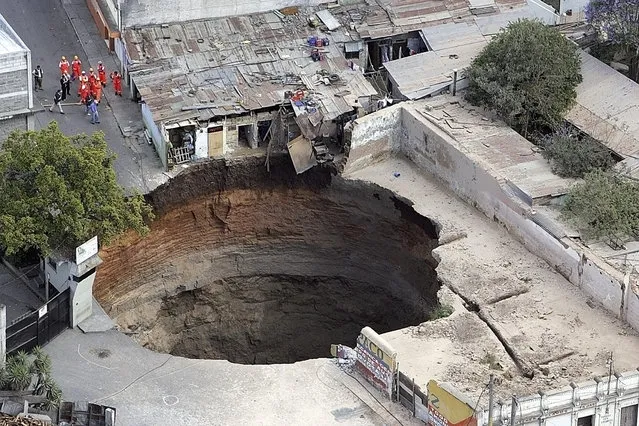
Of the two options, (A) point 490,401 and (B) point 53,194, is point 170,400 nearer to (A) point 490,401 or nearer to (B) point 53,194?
(B) point 53,194

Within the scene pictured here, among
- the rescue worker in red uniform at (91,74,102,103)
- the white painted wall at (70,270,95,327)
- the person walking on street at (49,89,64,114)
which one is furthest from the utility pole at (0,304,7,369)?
the rescue worker in red uniform at (91,74,102,103)

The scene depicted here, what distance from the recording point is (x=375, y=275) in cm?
5178

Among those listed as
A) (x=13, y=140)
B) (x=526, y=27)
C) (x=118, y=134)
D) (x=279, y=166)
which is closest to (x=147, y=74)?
(x=118, y=134)

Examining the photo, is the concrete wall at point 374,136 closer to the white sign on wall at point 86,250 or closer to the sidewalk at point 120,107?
the sidewalk at point 120,107

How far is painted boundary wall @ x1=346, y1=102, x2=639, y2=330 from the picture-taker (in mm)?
43125

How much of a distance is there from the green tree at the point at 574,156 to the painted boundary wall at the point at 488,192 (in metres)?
1.91

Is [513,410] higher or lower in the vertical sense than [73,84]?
lower

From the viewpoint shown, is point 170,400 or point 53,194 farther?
point 53,194

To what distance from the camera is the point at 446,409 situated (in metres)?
38.4

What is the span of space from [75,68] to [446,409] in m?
21.1

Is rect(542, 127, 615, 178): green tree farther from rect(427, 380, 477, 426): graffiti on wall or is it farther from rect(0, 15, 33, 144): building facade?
rect(0, 15, 33, 144): building facade

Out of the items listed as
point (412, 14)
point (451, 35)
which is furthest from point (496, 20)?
point (412, 14)

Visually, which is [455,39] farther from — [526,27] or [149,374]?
[149,374]

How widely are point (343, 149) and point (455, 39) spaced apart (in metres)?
6.40
